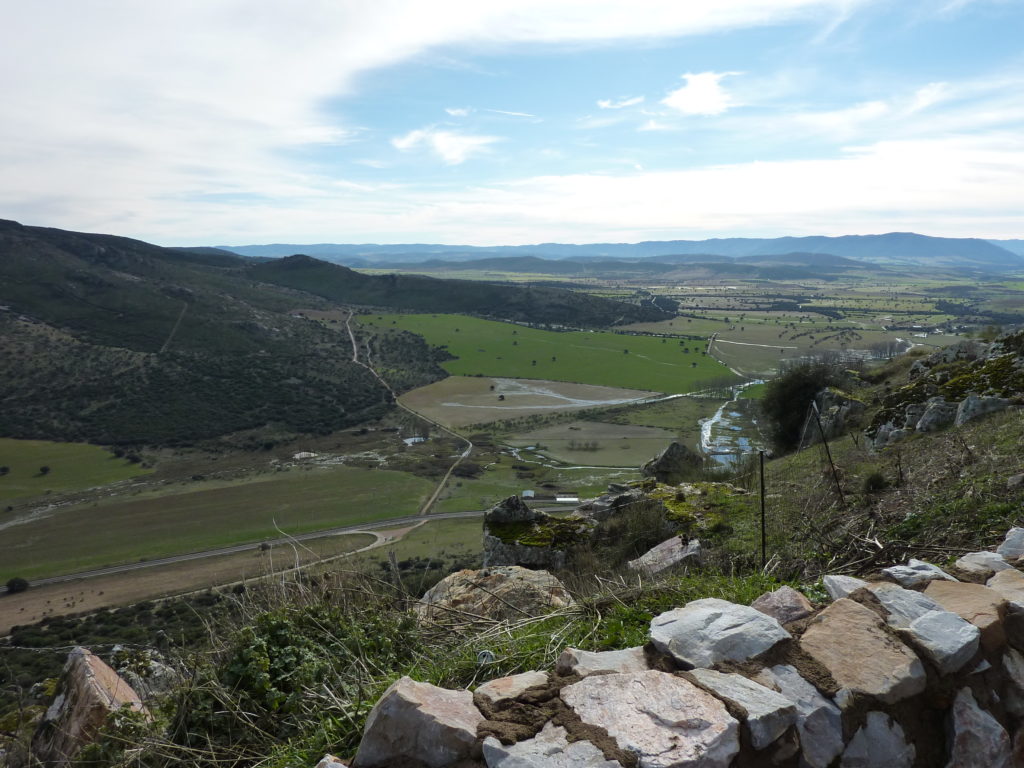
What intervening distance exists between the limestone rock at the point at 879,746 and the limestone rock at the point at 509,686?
59.6 inches

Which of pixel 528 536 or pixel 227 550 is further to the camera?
pixel 227 550

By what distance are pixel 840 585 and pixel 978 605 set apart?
2.46 feet

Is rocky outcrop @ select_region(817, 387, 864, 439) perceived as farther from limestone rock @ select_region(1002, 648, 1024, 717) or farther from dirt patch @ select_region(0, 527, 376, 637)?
dirt patch @ select_region(0, 527, 376, 637)

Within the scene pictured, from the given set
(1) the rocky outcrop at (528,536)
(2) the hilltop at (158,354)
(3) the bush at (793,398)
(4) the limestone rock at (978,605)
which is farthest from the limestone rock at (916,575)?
(2) the hilltop at (158,354)

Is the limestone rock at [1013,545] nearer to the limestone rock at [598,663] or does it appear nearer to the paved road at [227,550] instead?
the limestone rock at [598,663]

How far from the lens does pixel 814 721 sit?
3.01 meters

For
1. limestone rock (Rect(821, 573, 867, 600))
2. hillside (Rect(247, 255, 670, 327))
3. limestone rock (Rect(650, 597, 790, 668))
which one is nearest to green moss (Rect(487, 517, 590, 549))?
limestone rock (Rect(821, 573, 867, 600))

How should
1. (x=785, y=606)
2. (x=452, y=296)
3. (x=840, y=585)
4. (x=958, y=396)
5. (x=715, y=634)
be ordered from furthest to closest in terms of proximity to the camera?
(x=452, y=296) < (x=958, y=396) < (x=840, y=585) < (x=785, y=606) < (x=715, y=634)

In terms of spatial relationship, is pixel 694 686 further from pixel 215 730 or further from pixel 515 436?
pixel 515 436

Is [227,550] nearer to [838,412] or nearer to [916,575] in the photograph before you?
[838,412]

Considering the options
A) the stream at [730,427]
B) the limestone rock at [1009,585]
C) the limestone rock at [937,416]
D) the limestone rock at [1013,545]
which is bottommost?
the stream at [730,427]

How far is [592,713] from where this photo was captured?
2896mm

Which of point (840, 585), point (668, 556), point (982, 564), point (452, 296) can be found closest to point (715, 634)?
point (840, 585)

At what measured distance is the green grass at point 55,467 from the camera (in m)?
53.5
